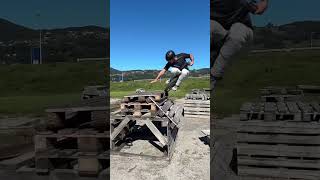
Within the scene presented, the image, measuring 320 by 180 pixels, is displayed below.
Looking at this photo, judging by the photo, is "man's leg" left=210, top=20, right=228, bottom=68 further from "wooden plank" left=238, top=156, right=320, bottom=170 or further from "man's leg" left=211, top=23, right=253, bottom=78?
"wooden plank" left=238, top=156, right=320, bottom=170

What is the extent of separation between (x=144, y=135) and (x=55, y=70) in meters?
4.90

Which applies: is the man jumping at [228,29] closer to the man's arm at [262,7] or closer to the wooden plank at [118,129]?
the man's arm at [262,7]

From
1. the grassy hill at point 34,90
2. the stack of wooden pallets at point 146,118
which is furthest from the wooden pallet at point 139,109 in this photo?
the grassy hill at point 34,90

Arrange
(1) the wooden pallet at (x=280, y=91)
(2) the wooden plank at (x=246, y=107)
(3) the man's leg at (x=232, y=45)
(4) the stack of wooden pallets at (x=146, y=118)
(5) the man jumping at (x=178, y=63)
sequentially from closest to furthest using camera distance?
(3) the man's leg at (x=232, y=45) < (2) the wooden plank at (x=246, y=107) < (5) the man jumping at (x=178, y=63) < (4) the stack of wooden pallets at (x=146, y=118) < (1) the wooden pallet at (x=280, y=91)

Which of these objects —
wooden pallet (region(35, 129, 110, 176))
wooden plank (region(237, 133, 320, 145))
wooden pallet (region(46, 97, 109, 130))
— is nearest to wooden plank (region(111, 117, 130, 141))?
wooden pallet (region(46, 97, 109, 130))

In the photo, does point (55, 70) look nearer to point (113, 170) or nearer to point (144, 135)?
point (144, 135)

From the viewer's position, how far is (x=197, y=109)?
31.5ft

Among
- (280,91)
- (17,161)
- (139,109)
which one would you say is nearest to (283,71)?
(280,91)

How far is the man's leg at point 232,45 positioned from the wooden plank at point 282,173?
5.27 feet

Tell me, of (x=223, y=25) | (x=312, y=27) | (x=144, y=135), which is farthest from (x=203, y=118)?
(x=223, y=25)

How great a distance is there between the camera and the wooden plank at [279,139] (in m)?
3.59

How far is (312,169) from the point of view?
365 cm

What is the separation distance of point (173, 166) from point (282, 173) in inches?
64.3

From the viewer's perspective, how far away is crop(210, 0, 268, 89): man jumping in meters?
2.46
